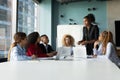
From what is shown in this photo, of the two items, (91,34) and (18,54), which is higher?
(91,34)

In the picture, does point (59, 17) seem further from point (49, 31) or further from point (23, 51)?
point (23, 51)

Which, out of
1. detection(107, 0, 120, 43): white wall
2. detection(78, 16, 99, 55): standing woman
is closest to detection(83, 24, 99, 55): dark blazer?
detection(78, 16, 99, 55): standing woman

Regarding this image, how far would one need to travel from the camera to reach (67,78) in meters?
1.47

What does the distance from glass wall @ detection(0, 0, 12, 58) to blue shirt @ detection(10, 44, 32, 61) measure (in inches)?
74.0

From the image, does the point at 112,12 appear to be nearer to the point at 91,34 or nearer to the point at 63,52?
the point at 91,34

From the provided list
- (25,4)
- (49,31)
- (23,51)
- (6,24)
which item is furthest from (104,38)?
(49,31)

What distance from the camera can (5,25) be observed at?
562 centimetres

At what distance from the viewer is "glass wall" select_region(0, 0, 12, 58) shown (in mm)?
5369

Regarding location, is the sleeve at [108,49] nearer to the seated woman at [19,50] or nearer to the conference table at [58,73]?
the seated woman at [19,50]

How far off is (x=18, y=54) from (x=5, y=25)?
7.88 feet

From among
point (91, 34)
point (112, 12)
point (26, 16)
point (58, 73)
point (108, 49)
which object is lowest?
point (58, 73)

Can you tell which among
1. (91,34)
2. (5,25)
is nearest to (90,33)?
(91,34)

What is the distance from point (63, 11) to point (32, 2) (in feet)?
3.30

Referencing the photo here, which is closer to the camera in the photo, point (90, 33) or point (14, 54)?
point (14, 54)
